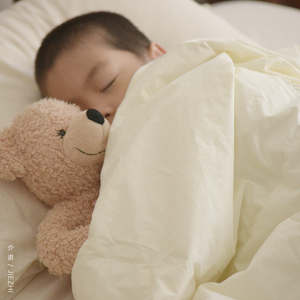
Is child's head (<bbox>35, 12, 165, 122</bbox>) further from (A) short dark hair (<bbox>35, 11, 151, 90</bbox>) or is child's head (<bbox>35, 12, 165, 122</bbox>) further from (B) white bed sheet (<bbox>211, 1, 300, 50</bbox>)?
(B) white bed sheet (<bbox>211, 1, 300, 50</bbox>)

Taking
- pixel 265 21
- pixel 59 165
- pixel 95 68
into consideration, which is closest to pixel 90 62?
pixel 95 68

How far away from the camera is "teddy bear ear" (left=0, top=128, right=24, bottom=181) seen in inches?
24.3

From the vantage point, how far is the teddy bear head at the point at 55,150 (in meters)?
0.60

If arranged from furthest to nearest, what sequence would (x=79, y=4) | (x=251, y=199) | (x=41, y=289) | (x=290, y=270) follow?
(x=79, y=4) → (x=41, y=289) → (x=251, y=199) → (x=290, y=270)

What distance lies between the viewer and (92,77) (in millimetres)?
836

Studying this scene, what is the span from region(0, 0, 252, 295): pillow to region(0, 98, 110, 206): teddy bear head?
0.08 metres

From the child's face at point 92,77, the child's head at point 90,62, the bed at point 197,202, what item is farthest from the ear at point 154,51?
the bed at point 197,202

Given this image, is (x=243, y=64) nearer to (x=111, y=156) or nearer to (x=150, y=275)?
(x=111, y=156)

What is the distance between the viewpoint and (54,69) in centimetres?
89

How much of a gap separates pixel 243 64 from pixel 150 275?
1.71ft

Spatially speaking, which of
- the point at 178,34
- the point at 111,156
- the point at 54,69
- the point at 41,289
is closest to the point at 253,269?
the point at 111,156

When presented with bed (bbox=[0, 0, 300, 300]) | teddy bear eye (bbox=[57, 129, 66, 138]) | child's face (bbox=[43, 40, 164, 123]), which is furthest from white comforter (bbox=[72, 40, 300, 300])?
child's face (bbox=[43, 40, 164, 123])

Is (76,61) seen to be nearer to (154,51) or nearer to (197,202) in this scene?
(154,51)

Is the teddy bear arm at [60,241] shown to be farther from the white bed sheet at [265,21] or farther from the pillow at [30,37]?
the white bed sheet at [265,21]
